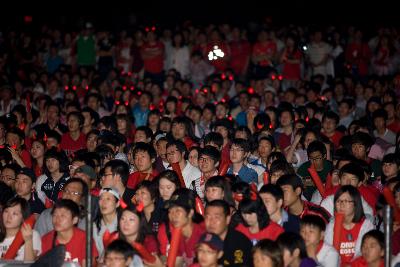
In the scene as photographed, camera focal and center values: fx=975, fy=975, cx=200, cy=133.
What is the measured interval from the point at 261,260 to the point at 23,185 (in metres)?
3.19

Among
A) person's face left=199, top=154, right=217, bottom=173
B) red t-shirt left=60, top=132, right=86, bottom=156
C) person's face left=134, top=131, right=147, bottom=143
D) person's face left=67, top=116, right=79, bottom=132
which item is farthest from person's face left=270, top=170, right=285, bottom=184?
person's face left=67, top=116, right=79, bottom=132

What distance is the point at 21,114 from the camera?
14.0m

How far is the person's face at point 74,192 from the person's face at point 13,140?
2.96 meters

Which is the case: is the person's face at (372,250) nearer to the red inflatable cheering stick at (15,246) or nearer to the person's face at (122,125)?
the red inflatable cheering stick at (15,246)

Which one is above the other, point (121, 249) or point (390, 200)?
point (390, 200)

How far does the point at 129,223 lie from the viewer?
316 inches

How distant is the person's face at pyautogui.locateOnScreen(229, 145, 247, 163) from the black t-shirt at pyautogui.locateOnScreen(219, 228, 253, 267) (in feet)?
8.59

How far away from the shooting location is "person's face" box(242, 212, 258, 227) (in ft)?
27.0

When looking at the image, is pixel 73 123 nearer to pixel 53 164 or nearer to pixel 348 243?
pixel 53 164

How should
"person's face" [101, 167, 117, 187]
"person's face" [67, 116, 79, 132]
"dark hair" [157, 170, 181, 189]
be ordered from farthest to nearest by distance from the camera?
"person's face" [67, 116, 79, 132], "person's face" [101, 167, 117, 187], "dark hair" [157, 170, 181, 189]

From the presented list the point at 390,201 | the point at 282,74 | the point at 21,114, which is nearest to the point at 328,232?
the point at 390,201

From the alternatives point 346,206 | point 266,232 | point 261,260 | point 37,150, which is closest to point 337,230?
point 346,206

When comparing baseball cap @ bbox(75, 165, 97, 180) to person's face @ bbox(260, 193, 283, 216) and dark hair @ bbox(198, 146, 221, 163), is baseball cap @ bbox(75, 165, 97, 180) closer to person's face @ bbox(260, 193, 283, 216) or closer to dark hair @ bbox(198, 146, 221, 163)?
dark hair @ bbox(198, 146, 221, 163)

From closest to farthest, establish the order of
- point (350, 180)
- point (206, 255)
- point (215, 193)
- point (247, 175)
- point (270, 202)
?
point (206, 255) < point (270, 202) < point (215, 193) < point (350, 180) < point (247, 175)
